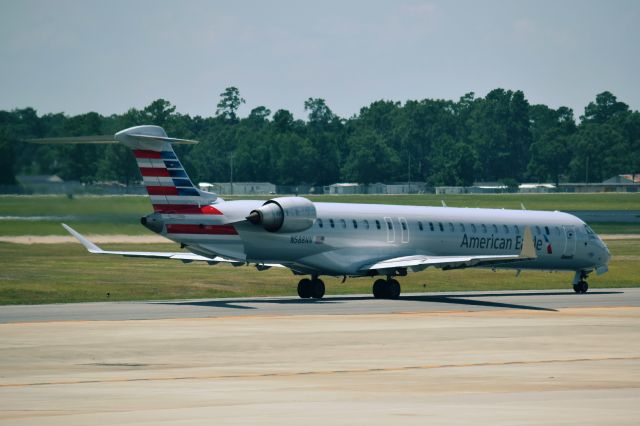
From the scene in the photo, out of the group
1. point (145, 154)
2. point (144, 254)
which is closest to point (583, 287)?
point (144, 254)

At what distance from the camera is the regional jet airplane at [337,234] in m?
42.3

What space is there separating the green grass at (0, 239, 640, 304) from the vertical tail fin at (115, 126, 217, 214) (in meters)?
5.38

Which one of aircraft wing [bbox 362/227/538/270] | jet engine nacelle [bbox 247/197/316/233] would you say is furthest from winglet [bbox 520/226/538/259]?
jet engine nacelle [bbox 247/197/316/233]

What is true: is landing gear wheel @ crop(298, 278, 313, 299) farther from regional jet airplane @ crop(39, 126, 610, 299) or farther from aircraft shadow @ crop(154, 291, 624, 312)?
aircraft shadow @ crop(154, 291, 624, 312)

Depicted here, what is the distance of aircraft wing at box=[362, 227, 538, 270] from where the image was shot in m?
45.1

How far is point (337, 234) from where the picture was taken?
4669cm

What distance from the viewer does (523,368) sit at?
25156mm

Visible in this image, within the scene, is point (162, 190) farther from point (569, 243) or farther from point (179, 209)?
point (569, 243)

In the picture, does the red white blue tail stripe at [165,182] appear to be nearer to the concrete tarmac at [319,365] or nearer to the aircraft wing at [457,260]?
the concrete tarmac at [319,365]

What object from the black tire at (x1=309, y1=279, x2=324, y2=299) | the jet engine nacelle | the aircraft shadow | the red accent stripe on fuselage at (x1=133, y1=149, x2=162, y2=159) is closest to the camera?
the red accent stripe on fuselage at (x1=133, y1=149, x2=162, y2=159)

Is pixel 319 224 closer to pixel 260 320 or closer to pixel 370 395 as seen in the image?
pixel 260 320

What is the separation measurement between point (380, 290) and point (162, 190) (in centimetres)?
971

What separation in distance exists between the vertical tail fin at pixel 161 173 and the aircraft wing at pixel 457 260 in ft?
26.4

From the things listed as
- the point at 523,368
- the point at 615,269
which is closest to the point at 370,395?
the point at 523,368
